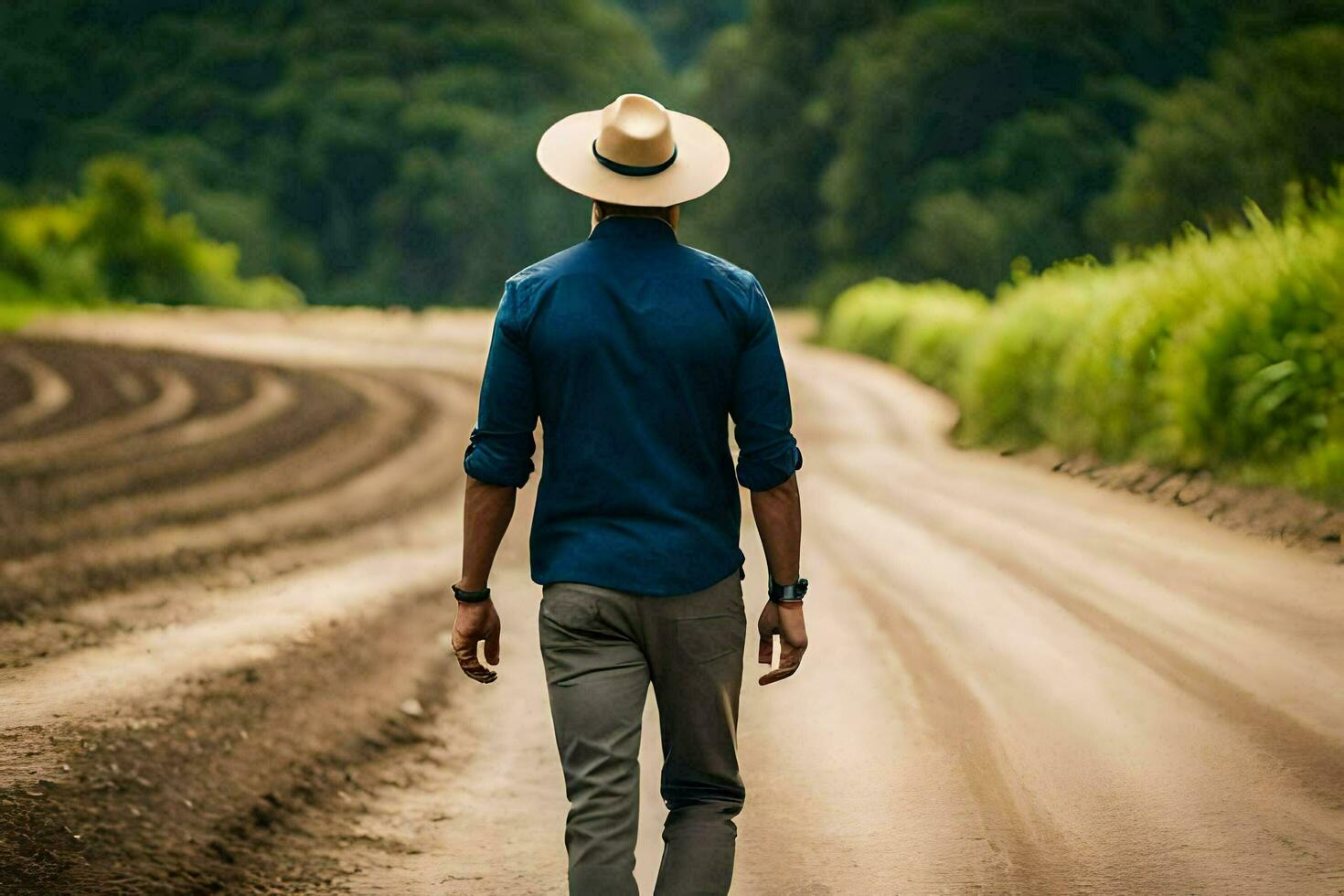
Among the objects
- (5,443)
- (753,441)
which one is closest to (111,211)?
(5,443)

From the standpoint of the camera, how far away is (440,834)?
471cm

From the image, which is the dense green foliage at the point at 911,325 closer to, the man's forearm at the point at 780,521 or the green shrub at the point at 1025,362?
the green shrub at the point at 1025,362

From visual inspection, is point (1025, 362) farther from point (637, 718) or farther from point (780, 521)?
point (637, 718)

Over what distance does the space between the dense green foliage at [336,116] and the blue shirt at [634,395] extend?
196 ft

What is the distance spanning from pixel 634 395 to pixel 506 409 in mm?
283

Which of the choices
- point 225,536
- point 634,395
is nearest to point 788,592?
point 634,395

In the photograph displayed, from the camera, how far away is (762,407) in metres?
3.01

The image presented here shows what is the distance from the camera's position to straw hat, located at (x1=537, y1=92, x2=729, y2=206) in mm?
3023

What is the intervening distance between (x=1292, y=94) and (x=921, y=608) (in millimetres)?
22918

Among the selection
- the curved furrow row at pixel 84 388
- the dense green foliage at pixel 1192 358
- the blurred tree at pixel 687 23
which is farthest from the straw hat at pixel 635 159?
the blurred tree at pixel 687 23

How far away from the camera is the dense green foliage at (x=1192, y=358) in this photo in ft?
29.5

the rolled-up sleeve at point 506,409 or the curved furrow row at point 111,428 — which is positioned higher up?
the curved furrow row at point 111,428

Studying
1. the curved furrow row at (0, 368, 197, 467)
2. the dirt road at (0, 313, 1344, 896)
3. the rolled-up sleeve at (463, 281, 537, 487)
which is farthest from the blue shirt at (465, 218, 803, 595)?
the curved furrow row at (0, 368, 197, 467)

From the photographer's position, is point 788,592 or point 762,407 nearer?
point 762,407
